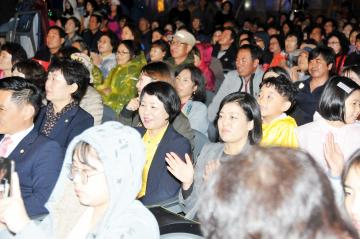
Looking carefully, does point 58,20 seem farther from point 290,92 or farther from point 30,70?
point 290,92

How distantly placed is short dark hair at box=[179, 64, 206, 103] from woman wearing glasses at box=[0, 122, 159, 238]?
2.77 metres

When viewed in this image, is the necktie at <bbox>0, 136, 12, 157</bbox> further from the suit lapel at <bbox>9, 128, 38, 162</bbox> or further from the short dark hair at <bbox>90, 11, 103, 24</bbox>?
the short dark hair at <bbox>90, 11, 103, 24</bbox>

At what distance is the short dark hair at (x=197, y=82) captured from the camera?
4.86 metres

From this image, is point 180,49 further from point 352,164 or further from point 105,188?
point 352,164

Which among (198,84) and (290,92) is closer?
(290,92)

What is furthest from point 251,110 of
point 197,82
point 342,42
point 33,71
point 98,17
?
point 98,17

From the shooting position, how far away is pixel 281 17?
12859 millimetres

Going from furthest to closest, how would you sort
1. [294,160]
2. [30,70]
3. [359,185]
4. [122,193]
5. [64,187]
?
1. [30,70]
2. [64,187]
3. [122,193]
4. [359,185]
5. [294,160]

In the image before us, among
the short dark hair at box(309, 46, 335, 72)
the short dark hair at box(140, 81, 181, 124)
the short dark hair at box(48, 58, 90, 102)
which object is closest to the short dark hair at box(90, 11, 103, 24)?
the short dark hair at box(309, 46, 335, 72)

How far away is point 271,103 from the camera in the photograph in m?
3.92

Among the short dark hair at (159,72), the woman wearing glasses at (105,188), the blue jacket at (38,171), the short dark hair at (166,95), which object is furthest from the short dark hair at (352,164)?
the short dark hair at (159,72)

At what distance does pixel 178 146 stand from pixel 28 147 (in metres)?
0.88

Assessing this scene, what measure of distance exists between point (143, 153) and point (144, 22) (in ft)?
29.4

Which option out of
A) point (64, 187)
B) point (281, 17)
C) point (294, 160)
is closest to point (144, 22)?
point (281, 17)
